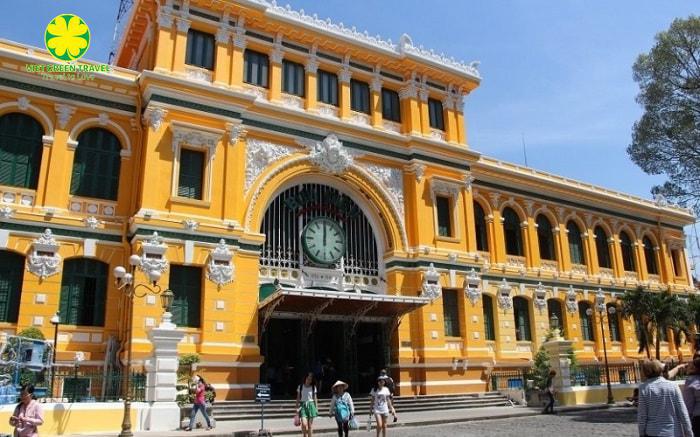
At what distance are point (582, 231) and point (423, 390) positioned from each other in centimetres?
1719

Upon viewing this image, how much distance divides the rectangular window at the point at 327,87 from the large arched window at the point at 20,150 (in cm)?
1111

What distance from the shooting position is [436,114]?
28.9 meters

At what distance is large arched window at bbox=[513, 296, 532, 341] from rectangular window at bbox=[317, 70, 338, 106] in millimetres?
14251

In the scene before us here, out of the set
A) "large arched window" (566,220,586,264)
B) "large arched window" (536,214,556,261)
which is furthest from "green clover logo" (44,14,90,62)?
"large arched window" (566,220,586,264)

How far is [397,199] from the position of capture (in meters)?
26.2

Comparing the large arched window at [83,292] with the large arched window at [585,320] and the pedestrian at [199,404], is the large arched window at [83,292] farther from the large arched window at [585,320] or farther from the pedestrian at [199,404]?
the large arched window at [585,320]

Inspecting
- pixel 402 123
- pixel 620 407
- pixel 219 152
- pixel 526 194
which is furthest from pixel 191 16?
pixel 620 407

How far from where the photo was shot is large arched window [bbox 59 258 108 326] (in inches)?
763

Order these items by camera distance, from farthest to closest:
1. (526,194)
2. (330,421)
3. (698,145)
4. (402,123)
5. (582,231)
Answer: (582,231) → (526,194) → (402,123) → (698,145) → (330,421)

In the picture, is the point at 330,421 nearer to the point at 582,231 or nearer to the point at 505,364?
the point at 505,364

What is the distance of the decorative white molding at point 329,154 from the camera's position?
80.1 ft

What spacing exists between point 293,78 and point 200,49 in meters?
4.10

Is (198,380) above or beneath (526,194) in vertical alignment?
beneath

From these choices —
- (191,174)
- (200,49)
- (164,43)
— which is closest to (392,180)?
(191,174)
